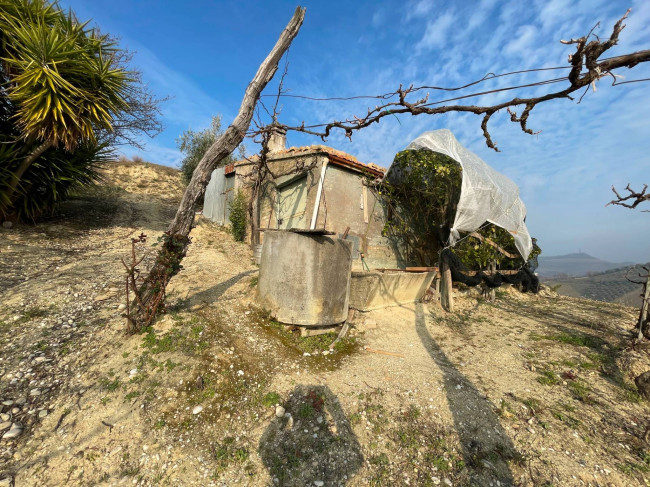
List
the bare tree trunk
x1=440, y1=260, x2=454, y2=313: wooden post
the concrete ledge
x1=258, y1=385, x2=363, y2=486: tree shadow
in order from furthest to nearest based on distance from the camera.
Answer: x1=440, y1=260, x2=454, y2=313: wooden post → the concrete ledge → the bare tree trunk → x1=258, y1=385, x2=363, y2=486: tree shadow

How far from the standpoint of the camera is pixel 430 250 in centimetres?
931

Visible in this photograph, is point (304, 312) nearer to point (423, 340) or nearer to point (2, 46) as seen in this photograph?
point (423, 340)

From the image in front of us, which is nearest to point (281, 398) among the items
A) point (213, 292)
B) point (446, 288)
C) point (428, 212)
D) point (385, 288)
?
point (213, 292)

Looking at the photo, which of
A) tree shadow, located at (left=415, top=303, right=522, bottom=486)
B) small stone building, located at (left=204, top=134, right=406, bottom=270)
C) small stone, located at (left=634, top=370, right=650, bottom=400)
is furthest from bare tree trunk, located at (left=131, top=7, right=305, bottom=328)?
small stone, located at (left=634, top=370, right=650, bottom=400)

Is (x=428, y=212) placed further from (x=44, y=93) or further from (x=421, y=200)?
(x=44, y=93)

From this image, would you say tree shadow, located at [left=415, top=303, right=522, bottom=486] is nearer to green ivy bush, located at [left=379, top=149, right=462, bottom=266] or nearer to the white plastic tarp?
the white plastic tarp

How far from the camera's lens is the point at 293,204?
29.0 ft

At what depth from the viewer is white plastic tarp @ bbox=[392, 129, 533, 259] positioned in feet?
21.0

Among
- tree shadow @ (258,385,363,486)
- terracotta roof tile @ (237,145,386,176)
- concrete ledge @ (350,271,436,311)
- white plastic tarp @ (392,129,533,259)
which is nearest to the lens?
tree shadow @ (258,385,363,486)

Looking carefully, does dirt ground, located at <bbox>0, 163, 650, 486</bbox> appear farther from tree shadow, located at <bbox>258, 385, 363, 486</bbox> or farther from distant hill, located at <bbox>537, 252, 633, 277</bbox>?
distant hill, located at <bbox>537, 252, 633, 277</bbox>

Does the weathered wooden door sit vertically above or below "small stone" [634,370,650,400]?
above

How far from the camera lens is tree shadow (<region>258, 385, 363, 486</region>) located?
2472mm

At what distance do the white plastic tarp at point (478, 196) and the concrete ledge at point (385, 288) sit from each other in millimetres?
1273

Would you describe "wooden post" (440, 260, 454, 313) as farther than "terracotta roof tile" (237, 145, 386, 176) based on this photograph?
No
